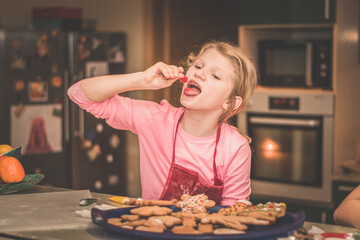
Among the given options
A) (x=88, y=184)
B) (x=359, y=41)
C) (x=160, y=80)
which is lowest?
(x=88, y=184)

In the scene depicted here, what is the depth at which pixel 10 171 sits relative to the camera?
1.79 metres

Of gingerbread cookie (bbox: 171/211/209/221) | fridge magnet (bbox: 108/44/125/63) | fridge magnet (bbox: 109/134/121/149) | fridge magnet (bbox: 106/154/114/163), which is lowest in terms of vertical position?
fridge magnet (bbox: 106/154/114/163)

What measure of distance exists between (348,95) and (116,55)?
174cm

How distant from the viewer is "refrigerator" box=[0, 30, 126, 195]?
146 inches

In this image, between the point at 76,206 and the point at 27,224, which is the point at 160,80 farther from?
the point at 27,224

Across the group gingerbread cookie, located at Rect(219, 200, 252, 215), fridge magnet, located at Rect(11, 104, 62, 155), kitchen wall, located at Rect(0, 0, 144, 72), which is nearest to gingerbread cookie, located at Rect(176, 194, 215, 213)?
gingerbread cookie, located at Rect(219, 200, 252, 215)

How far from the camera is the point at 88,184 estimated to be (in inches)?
162

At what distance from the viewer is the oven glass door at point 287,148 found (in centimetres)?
367

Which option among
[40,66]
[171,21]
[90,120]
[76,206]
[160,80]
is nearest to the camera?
[76,206]

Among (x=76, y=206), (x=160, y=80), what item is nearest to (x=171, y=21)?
(x=160, y=80)

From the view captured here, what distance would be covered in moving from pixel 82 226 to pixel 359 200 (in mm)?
808

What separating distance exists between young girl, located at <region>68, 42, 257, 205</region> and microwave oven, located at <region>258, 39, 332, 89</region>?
1.78 m

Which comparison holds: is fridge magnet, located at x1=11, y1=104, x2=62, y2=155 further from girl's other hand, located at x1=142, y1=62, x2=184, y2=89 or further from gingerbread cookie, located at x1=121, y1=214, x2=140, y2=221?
gingerbread cookie, located at x1=121, y1=214, x2=140, y2=221

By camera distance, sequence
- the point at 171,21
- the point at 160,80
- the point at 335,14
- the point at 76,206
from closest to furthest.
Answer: the point at 76,206, the point at 160,80, the point at 335,14, the point at 171,21
